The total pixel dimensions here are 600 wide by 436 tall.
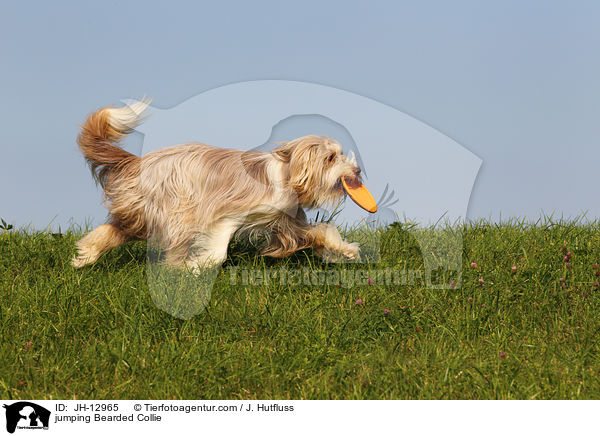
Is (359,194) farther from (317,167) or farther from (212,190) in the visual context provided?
(212,190)

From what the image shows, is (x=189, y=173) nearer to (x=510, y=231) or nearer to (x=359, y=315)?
(x=359, y=315)

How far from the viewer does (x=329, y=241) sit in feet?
15.1

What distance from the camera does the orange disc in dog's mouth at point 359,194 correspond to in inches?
150

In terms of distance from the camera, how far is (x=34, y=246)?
5414 millimetres

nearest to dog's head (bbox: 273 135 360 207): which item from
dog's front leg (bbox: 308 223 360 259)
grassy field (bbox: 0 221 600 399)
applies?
dog's front leg (bbox: 308 223 360 259)

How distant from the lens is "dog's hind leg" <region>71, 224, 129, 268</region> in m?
4.67

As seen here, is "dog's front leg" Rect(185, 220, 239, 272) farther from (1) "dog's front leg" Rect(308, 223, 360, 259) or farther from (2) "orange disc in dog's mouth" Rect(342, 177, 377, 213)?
(2) "orange disc in dog's mouth" Rect(342, 177, 377, 213)

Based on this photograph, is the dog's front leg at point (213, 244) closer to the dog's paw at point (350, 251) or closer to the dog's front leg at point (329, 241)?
the dog's front leg at point (329, 241)

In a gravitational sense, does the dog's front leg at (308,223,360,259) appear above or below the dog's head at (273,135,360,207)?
below

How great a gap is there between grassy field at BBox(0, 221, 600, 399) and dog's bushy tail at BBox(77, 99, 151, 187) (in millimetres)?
821

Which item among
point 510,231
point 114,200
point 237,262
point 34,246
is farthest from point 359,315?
point 34,246
